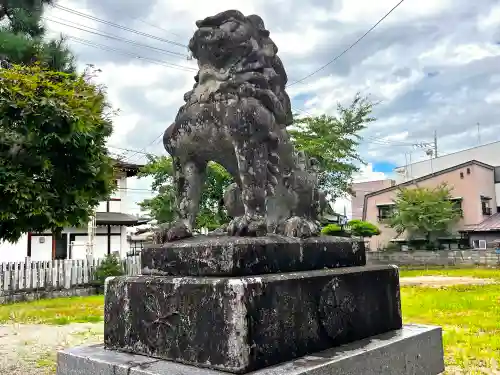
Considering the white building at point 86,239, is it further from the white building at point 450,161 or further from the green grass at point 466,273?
the white building at point 450,161

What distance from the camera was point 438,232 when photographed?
30469 millimetres

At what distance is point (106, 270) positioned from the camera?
640 inches

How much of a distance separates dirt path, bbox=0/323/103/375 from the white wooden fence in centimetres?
533

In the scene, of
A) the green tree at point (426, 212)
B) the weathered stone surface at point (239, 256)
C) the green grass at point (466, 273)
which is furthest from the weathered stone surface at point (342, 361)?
the green tree at point (426, 212)

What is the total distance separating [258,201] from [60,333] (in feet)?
21.4

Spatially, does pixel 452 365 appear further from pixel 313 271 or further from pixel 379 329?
pixel 313 271

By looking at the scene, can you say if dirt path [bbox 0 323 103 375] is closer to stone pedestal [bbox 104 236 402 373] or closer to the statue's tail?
stone pedestal [bbox 104 236 402 373]

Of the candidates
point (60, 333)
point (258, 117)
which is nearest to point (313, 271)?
point (258, 117)

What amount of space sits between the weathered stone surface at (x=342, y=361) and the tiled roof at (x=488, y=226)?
2919cm

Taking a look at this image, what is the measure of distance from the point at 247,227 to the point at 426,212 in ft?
94.8

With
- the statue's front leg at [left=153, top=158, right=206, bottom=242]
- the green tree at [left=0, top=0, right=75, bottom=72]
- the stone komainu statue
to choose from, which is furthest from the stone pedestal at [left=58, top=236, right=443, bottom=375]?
the green tree at [left=0, top=0, right=75, bottom=72]

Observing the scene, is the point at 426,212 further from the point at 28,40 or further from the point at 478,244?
the point at 28,40

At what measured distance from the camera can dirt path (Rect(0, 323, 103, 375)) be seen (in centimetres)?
572

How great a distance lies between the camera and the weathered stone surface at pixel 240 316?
220cm
